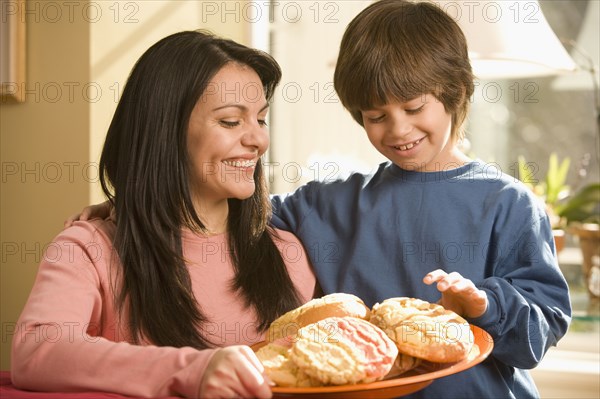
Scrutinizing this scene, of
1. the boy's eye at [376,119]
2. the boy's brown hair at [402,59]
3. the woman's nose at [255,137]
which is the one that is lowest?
the woman's nose at [255,137]

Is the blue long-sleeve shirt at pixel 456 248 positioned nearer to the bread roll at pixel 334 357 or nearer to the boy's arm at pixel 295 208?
the boy's arm at pixel 295 208

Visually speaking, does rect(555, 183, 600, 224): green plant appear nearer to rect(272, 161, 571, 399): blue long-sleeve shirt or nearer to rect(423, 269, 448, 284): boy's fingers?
rect(272, 161, 571, 399): blue long-sleeve shirt

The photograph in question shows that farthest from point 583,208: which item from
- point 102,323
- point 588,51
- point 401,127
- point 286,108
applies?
point 102,323

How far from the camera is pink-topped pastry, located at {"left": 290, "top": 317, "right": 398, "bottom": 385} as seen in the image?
0.97 meters

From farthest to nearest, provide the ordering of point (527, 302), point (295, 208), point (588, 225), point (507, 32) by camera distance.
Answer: point (588, 225) < point (507, 32) < point (295, 208) < point (527, 302)

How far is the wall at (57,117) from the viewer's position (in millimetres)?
1827

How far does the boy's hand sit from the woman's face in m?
0.40

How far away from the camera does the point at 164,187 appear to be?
4.71 ft

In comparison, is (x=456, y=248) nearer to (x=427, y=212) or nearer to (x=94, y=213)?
(x=427, y=212)


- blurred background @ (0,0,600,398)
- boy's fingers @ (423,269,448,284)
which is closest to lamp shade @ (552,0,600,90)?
blurred background @ (0,0,600,398)

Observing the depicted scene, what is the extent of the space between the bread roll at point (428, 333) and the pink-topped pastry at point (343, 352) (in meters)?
0.03

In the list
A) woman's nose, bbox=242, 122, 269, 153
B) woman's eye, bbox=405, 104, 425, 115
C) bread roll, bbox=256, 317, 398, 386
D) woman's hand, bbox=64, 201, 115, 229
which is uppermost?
woman's eye, bbox=405, 104, 425, 115

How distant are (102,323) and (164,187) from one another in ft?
0.86

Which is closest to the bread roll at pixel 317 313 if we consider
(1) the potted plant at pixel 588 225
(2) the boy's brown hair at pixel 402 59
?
(2) the boy's brown hair at pixel 402 59
